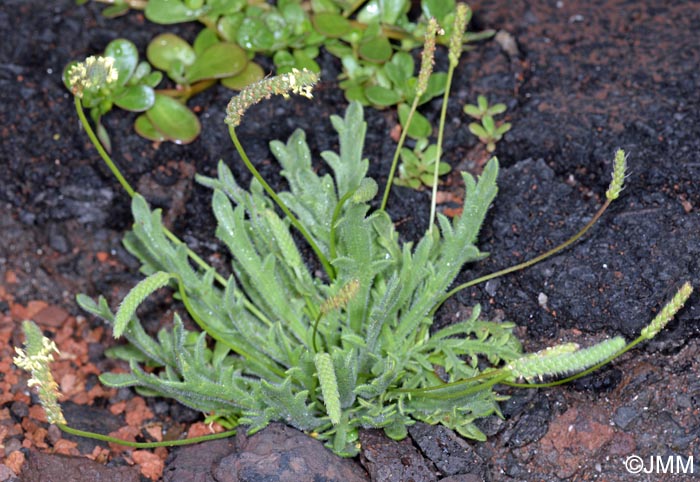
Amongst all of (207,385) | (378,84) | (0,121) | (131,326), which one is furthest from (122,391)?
(378,84)

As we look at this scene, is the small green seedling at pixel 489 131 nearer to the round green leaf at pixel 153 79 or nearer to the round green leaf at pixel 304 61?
the round green leaf at pixel 304 61

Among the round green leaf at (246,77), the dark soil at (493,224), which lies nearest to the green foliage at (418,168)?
the dark soil at (493,224)

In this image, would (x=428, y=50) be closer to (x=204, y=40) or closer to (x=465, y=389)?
(x=465, y=389)

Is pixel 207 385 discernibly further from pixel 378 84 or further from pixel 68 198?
pixel 378 84

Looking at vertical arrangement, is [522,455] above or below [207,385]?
below

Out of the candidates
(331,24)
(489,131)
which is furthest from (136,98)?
(489,131)

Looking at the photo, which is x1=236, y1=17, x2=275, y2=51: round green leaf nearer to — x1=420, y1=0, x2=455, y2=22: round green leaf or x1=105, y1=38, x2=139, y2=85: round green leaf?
x1=105, y1=38, x2=139, y2=85: round green leaf
